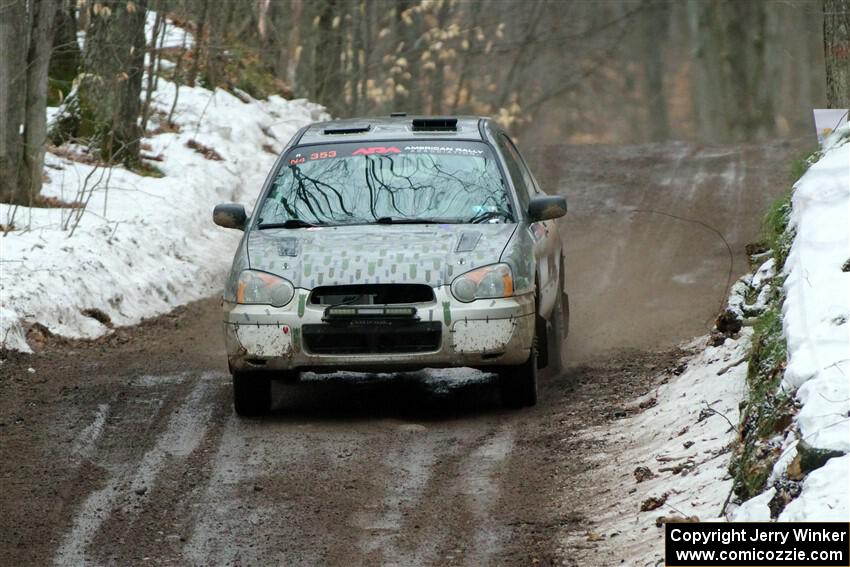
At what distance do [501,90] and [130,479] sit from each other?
28223 mm

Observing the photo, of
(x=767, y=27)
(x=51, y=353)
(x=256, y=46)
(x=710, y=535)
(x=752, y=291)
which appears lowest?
(x=51, y=353)

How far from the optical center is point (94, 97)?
17.3 m

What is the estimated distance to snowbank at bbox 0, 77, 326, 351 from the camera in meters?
11.4

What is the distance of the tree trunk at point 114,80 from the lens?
55.5ft

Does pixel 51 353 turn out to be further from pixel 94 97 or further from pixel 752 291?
pixel 94 97

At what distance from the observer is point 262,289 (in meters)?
7.97

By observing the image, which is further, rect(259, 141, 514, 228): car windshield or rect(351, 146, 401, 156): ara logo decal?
rect(351, 146, 401, 156): ara logo decal

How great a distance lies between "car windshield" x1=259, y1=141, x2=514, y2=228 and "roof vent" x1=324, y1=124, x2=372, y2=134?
23 cm

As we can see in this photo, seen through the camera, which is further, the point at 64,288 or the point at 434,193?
the point at 64,288

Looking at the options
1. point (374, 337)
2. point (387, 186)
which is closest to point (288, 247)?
point (374, 337)

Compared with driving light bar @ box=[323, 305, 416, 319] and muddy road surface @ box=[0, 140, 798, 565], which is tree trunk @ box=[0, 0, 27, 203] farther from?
driving light bar @ box=[323, 305, 416, 319]

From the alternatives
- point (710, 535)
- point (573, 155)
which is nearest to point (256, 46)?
point (573, 155)

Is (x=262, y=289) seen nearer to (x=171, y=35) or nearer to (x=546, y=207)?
(x=546, y=207)

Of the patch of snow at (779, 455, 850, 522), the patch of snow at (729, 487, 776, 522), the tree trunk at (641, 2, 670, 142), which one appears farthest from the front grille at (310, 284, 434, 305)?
the tree trunk at (641, 2, 670, 142)
